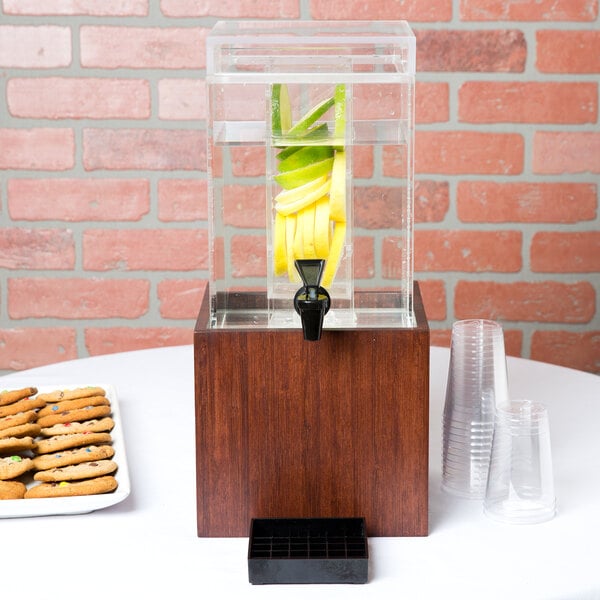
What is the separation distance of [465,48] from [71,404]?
4.04 ft

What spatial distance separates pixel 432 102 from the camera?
85.6 inches

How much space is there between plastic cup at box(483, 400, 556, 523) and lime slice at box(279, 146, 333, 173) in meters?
0.31

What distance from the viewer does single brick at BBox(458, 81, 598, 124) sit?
2172 millimetres

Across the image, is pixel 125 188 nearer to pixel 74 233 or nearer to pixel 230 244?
pixel 74 233

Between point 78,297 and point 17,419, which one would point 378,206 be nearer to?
point 17,419

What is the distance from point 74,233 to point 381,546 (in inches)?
55.1

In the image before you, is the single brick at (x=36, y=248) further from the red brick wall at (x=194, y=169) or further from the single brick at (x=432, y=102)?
the single brick at (x=432, y=102)

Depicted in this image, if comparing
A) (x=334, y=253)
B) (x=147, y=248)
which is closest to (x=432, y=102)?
(x=147, y=248)

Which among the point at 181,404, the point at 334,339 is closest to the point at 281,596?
the point at 334,339

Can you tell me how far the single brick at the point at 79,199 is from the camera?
2.22 metres

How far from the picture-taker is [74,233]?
224 cm

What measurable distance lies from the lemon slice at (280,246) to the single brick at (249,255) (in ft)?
0.04

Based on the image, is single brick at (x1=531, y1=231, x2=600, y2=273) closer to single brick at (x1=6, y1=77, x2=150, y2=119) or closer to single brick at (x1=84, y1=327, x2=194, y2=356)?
single brick at (x1=84, y1=327, x2=194, y2=356)

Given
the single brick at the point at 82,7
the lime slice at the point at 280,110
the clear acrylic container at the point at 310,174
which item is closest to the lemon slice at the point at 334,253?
the clear acrylic container at the point at 310,174
